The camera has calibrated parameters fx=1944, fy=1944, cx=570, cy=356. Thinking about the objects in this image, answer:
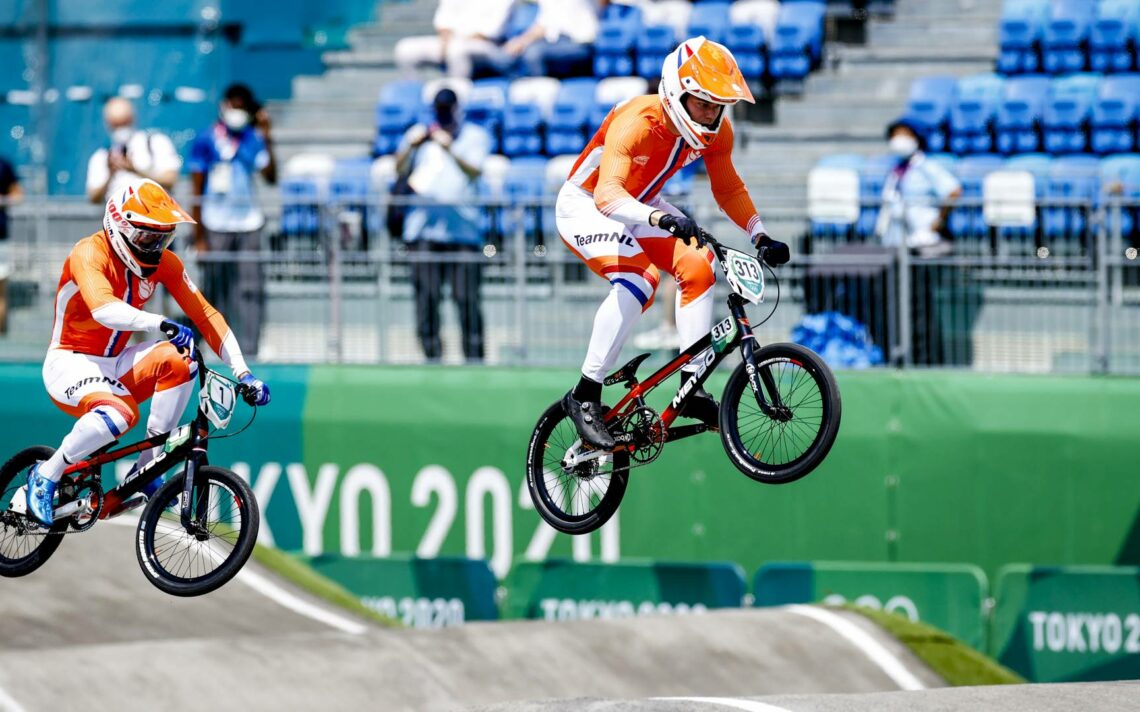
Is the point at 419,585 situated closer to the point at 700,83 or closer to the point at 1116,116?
the point at 1116,116

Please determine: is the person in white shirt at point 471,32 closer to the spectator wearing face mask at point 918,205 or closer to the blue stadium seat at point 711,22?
the blue stadium seat at point 711,22

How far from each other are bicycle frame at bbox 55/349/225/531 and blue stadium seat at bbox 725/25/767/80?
44.0 ft

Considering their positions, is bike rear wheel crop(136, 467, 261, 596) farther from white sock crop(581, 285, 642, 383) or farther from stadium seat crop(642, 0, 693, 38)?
stadium seat crop(642, 0, 693, 38)

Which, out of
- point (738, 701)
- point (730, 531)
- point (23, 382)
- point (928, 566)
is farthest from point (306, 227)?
point (738, 701)

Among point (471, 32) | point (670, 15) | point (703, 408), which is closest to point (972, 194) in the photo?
point (670, 15)

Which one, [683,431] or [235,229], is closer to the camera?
[683,431]

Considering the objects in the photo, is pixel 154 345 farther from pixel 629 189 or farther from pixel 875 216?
pixel 875 216

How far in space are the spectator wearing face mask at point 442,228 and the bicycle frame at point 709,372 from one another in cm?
737

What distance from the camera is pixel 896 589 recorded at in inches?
751

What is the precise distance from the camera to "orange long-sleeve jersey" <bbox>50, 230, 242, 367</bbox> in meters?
10.7

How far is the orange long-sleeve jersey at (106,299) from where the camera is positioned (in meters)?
10.7

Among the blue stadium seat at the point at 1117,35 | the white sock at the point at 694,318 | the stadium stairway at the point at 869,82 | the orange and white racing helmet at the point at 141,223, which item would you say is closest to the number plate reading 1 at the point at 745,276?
the white sock at the point at 694,318

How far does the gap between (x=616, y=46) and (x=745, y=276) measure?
1376 centimetres

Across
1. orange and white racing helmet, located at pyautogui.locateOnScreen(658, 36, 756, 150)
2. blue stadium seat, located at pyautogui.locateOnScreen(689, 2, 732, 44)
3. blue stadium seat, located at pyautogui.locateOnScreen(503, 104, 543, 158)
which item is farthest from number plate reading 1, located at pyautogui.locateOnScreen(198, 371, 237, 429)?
blue stadium seat, located at pyautogui.locateOnScreen(689, 2, 732, 44)
